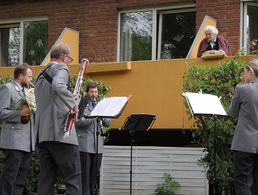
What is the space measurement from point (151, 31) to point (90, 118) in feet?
14.6

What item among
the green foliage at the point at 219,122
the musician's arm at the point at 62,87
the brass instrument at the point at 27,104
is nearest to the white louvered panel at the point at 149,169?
the green foliage at the point at 219,122

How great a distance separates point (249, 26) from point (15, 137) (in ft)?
18.1

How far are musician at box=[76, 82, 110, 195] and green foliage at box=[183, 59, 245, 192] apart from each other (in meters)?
1.42

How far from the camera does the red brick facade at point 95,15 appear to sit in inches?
432

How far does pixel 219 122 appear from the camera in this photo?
7.66 metres

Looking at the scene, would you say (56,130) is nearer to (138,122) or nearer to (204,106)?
(204,106)

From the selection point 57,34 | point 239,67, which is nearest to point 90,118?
point 239,67

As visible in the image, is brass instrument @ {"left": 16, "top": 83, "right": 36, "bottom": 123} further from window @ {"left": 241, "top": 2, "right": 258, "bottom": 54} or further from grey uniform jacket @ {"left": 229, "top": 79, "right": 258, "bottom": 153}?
window @ {"left": 241, "top": 2, "right": 258, "bottom": 54}

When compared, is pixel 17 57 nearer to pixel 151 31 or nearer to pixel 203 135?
pixel 151 31

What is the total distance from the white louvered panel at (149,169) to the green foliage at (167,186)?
9cm

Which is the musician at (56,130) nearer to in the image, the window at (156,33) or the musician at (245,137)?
the musician at (245,137)

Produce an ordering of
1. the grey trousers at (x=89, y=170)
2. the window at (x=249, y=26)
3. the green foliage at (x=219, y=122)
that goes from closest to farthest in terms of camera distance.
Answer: the green foliage at (x=219, y=122) < the grey trousers at (x=89, y=170) < the window at (x=249, y=26)

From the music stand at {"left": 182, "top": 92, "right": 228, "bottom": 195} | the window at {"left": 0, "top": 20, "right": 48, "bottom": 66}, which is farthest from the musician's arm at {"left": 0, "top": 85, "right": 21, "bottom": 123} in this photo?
the window at {"left": 0, "top": 20, "right": 48, "bottom": 66}

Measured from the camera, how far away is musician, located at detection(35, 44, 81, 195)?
20.2 ft
